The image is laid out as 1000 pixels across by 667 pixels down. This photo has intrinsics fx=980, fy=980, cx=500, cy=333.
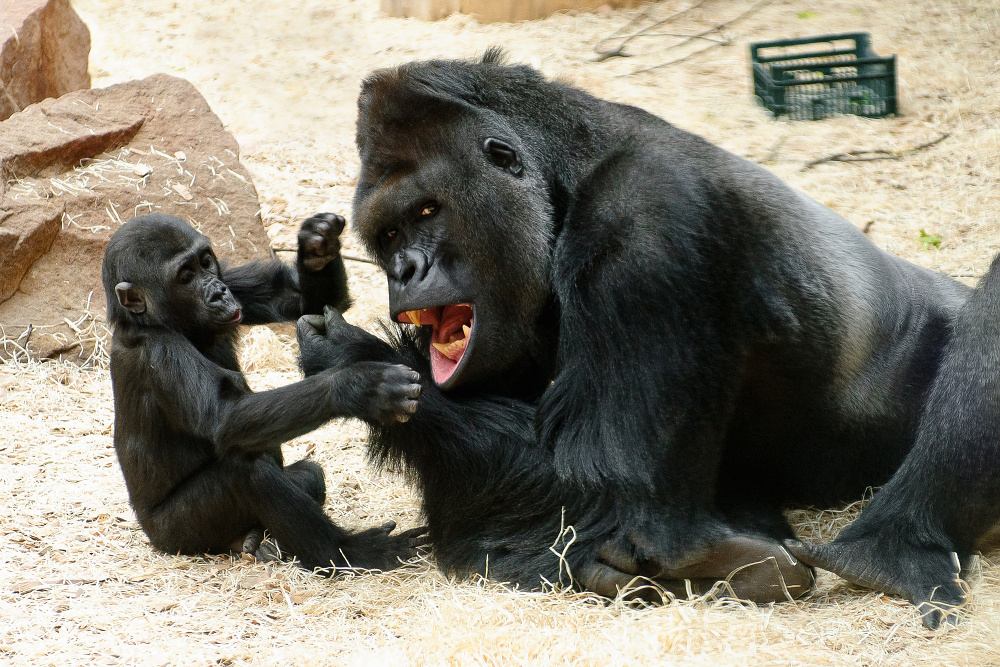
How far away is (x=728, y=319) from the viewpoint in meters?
3.06

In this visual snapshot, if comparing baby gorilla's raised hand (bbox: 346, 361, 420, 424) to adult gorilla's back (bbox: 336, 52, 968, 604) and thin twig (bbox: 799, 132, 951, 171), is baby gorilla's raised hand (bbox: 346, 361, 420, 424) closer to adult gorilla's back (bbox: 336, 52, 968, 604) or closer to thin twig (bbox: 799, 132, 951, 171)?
adult gorilla's back (bbox: 336, 52, 968, 604)

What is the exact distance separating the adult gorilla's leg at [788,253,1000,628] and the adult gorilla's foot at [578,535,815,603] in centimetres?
8

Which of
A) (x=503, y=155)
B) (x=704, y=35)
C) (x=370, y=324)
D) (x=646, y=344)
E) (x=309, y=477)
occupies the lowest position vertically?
(x=370, y=324)

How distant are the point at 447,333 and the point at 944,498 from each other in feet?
5.34

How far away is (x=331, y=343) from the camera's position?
11.1 ft

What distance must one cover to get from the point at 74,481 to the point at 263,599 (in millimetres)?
1479

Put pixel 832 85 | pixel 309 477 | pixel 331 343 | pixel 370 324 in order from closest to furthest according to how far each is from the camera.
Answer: pixel 331 343, pixel 309 477, pixel 370 324, pixel 832 85

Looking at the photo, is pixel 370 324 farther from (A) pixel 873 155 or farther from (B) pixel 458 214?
(A) pixel 873 155

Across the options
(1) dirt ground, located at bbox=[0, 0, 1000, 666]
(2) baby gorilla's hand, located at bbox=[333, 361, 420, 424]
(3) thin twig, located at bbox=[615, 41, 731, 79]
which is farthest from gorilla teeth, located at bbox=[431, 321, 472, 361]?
(3) thin twig, located at bbox=[615, 41, 731, 79]

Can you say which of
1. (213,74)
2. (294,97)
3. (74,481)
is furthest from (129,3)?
(74,481)

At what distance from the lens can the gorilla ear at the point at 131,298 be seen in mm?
3293

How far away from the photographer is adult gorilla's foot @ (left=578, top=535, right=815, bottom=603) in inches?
117

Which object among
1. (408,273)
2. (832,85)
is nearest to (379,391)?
(408,273)

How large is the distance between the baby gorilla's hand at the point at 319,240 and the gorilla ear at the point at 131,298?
1.96ft
